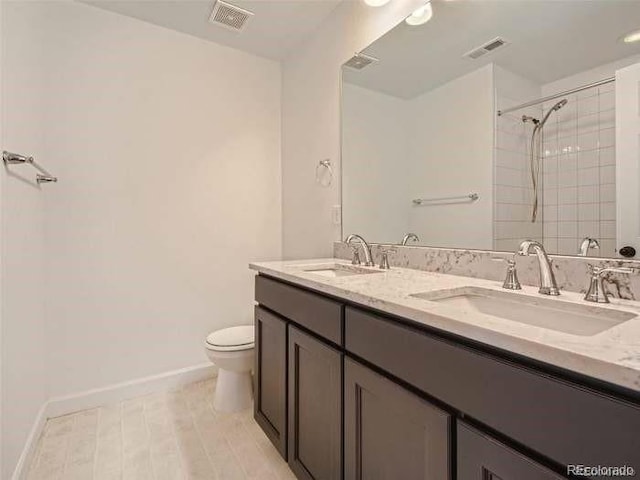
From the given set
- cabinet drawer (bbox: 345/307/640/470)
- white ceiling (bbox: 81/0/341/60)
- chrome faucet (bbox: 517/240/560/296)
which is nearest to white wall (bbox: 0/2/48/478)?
white ceiling (bbox: 81/0/341/60)

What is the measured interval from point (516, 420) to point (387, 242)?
3.98 feet

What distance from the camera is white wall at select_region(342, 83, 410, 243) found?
1.66 m

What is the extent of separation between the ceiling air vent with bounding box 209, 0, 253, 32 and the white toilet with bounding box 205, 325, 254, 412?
196 cm

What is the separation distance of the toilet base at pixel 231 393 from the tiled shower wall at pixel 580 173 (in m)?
1.67

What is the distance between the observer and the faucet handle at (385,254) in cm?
157

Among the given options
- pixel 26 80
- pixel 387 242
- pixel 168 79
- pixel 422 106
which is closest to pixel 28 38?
pixel 26 80

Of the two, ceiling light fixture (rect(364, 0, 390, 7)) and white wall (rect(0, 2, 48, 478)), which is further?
ceiling light fixture (rect(364, 0, 390, 7))

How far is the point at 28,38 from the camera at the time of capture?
1.55 metres

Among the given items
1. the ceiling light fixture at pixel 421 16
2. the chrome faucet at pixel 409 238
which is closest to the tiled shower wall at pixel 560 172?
the chrome faucet at pixel 409 238

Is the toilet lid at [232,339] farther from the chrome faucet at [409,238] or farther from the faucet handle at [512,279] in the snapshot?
the faucet handle at [512,279]

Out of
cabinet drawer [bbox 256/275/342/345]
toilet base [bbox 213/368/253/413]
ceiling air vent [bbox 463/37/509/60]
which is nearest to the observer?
cabinet drawer [bbox 256/275/342/345]

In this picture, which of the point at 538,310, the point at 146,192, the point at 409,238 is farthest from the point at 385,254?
the point at 146,192

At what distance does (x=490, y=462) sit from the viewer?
58cm

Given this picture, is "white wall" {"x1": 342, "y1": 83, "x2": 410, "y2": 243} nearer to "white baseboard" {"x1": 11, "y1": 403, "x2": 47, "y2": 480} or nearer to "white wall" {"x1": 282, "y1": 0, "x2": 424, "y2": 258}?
"white wall" {"x1": 282, "y1": 0, "x2": 424, "y2": 258}
